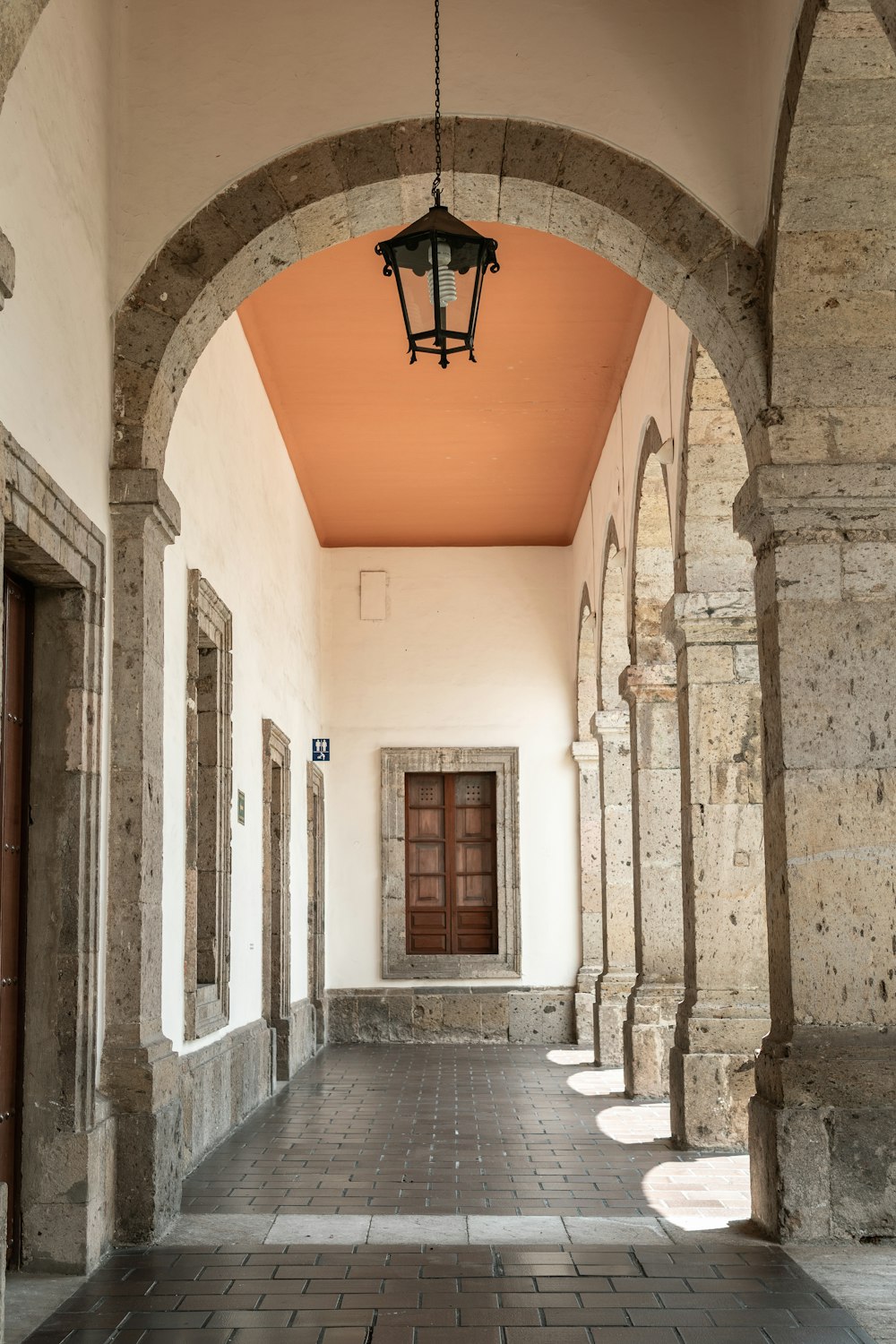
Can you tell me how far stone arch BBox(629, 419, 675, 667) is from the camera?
8875mm

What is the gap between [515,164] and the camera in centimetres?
541

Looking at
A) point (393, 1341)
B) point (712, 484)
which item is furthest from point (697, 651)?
point (393, 1341)

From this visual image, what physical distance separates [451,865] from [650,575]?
5809 millimetres

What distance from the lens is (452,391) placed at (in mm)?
9883

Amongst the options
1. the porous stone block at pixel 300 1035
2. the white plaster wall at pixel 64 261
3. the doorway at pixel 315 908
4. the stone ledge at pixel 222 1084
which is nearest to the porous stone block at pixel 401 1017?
the doorway at pixel 315 908

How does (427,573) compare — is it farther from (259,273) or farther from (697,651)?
(259,273)

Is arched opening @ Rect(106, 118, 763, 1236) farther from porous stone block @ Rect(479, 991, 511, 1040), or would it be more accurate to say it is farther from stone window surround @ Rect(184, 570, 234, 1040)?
porous stone block @ Rect(479, 991, 511, 1040)

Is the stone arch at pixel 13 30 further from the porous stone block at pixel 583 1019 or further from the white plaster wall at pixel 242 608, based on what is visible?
the porous stone block at pixel 583 1019

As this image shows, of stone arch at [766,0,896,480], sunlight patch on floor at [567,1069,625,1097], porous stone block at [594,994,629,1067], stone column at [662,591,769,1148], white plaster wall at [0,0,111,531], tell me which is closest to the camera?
white plaster wall at [0,0,111,531]

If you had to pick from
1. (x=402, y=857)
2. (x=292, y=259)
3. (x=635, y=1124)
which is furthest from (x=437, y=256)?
(x=402, y=857)

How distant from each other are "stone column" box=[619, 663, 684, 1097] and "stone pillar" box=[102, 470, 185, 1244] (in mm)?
4121

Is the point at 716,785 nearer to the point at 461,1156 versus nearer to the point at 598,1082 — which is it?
the point at 461,1156

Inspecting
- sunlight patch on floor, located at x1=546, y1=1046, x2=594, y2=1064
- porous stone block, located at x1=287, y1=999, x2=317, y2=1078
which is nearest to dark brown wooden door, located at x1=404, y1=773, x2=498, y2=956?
sunlight patch on floor, located at x1=546, y1=1046, x2=594, y2=1064

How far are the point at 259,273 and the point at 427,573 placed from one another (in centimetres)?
857
